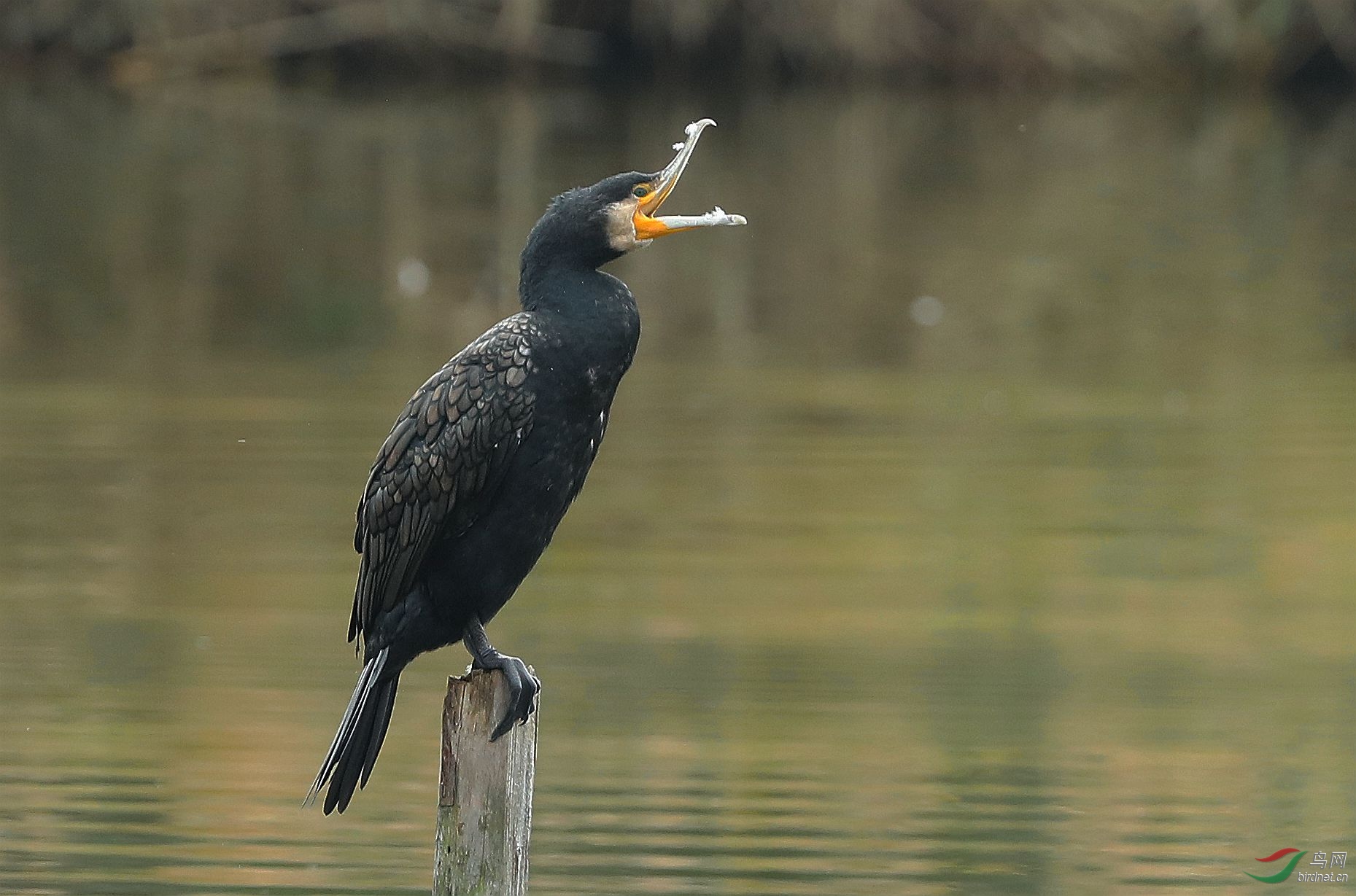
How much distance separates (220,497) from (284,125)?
12055 mm

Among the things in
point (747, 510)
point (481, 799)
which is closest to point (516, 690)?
point (481, 799)

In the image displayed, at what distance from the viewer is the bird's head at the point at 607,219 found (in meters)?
4.09

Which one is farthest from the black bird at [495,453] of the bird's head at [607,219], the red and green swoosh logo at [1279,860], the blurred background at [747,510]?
the red and green swoosh logo at [1279,860]

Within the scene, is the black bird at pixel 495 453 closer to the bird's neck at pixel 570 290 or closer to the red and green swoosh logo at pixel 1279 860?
the bird's neck at pixel 570 290

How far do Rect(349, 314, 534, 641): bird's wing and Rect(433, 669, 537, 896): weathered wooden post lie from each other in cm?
29

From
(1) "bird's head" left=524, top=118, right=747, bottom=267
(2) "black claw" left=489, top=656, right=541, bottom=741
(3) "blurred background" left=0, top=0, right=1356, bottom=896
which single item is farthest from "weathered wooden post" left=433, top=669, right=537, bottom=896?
(3) "blurred background" left=0, top=0, right=1356, bottom=896

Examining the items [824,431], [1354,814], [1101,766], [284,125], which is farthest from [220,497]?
[284,125]

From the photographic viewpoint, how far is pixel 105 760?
244 inches

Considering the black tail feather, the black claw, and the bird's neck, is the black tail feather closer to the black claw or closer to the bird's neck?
the black claw

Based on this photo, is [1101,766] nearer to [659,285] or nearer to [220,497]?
[220,497]

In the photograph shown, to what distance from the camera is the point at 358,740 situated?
4.12m

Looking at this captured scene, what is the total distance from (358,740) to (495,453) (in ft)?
1.79

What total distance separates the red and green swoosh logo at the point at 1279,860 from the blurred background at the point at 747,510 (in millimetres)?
43

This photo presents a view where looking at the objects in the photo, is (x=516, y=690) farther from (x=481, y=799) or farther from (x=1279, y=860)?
(x=1279, y=860)
